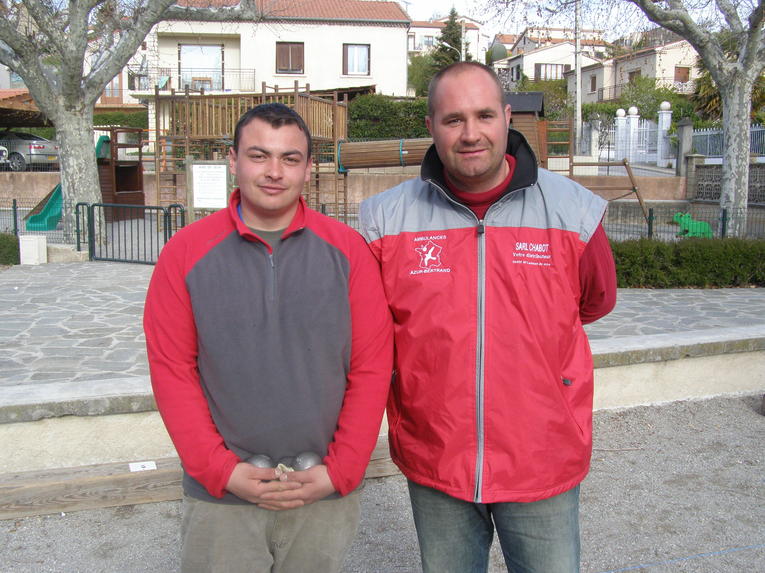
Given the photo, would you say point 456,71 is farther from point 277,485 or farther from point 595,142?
point 595,142

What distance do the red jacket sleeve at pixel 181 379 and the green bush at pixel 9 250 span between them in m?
12.2

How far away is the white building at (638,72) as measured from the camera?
54000mm

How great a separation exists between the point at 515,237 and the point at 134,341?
5.57 metres

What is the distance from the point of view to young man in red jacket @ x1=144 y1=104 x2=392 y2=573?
2102mm

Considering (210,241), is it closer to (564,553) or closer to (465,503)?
(465,503)

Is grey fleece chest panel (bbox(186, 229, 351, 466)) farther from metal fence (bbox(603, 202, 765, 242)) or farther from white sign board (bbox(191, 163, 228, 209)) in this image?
metal fence (bbox(603, 202, 765, 242))

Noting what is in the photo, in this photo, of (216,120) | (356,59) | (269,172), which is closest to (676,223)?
(216,120)

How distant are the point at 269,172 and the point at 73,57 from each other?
41.3 ft

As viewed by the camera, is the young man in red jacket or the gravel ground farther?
the gravel ground

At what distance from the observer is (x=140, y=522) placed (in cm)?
404

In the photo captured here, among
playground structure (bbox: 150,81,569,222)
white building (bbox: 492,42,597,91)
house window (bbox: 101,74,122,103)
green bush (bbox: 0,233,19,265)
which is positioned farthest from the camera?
white building (bbox: 492,42,597,91)

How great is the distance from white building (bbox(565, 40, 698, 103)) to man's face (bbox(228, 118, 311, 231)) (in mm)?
54636

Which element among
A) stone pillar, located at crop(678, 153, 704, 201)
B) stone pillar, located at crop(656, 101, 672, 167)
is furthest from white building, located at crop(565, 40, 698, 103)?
stone pillar, located at crop(678, 153, 704, 201)

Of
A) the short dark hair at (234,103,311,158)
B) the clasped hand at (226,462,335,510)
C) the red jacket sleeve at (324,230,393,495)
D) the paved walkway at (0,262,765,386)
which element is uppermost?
the short dark hair at (234,103,311,158)
